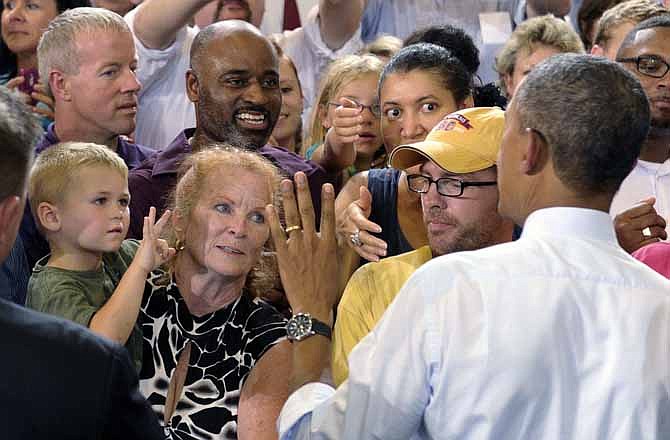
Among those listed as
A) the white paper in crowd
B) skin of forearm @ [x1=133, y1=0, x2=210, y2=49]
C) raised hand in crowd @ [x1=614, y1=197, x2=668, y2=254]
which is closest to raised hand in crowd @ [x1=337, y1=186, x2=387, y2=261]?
raised hand in crowd @ [x1=614, y1=197, x2=668, y2=254]

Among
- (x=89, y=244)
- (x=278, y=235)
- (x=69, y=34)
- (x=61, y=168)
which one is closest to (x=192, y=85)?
(x=69, y=34)

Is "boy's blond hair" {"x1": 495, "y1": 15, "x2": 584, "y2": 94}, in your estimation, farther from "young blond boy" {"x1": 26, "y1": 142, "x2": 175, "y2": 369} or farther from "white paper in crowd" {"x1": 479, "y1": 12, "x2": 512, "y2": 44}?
"young blond boy" {"x1": 26, "y1": 142, "x2": 175, "y2": 369}

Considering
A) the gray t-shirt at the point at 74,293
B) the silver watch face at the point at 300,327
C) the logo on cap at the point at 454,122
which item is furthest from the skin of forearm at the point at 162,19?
the silver watch face at the point at 300,327

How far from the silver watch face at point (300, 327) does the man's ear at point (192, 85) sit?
1.55 m

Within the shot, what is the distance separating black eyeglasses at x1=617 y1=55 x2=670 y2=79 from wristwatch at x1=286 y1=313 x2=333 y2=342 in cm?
175

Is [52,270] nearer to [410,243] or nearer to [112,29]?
[410,243]

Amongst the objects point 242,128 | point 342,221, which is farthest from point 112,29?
point 342,221

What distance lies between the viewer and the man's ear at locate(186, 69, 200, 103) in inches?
159

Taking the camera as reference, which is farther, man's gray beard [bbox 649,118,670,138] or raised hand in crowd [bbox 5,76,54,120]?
raised hand in crowd [bbox 5,76,54,120]

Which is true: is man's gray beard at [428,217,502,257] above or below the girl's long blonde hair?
above

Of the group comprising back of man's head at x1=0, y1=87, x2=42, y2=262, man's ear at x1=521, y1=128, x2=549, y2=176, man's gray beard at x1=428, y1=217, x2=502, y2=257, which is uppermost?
back of man's head at x1=0, y1=87, x2=42, y2=262

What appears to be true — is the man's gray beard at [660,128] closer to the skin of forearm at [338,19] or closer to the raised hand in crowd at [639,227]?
the raised hand in crowd at [639,227]

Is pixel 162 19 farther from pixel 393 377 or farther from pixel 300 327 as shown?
pixel 393 377

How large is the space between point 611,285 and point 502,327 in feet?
0.69
